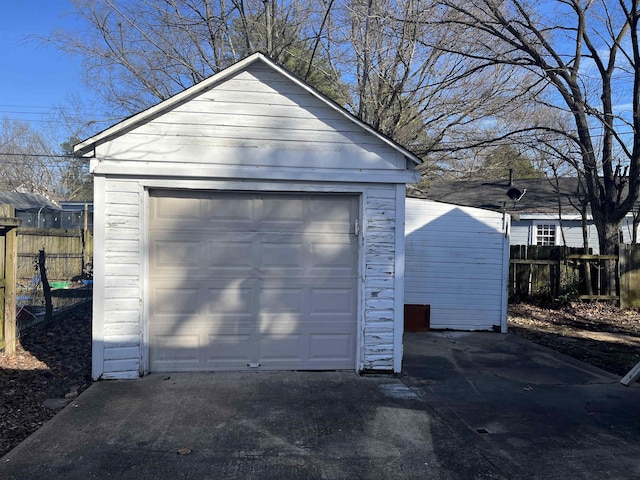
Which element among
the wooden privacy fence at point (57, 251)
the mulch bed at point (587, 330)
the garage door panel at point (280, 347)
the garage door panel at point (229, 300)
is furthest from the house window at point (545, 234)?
the garage door panel at point (229, 300)

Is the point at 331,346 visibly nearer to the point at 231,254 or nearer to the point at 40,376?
the point at 231,254

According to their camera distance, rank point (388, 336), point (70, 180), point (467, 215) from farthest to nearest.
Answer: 1. point (70, 180)
2. point (467, 215)
3. point (388, 336)

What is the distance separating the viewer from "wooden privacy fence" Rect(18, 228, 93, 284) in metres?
11.3

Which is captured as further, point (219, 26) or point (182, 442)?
point (219, 26)

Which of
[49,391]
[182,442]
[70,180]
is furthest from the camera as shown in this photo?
[70,180]

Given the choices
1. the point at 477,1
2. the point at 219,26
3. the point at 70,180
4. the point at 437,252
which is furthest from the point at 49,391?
the point at 70,180

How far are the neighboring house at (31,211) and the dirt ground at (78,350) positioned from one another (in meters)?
19.5

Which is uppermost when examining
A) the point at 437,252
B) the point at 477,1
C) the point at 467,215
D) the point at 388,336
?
the point at 477,1

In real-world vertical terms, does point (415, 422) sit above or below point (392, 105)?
below

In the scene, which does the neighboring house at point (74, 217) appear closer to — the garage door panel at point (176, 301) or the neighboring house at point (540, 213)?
the neighboring house at point (540, 213)

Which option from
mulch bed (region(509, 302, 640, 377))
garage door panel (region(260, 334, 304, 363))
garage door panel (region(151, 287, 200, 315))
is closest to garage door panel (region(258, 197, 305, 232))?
garage door panel (region(151, 287, 200, 315))

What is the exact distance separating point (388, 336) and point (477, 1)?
9.71 m

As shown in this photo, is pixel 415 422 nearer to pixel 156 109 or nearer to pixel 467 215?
pixel 156 109

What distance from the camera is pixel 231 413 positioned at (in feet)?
15.6
